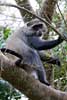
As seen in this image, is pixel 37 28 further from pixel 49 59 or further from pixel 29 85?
pixel 29 85

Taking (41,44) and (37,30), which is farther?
(37,30)

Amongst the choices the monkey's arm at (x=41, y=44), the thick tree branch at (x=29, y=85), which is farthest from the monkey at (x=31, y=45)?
the thick tree branch at (x=29, y=85)

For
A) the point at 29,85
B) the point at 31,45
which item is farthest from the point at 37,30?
the point at 29,85

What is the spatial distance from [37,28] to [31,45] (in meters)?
0.28

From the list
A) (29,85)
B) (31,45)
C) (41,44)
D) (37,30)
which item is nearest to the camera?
(29,85)

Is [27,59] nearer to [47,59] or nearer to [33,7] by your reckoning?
[47,59]

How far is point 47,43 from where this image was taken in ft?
10.5

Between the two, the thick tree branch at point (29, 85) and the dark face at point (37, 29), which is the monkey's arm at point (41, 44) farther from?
the thick tree branch at point (29, 85)

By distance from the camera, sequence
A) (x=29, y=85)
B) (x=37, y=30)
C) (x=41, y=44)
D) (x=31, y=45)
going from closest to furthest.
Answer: (x=29, y=85) → (x=41, y=44) → (x=31, y=45) → (x=37, y=30)

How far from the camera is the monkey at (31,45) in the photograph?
3184 millimetres

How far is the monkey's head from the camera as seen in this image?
3.56m

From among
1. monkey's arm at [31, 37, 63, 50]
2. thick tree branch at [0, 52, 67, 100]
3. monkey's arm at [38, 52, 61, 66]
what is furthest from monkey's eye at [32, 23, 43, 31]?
thick tree branch at [0, 52, 67, 100]

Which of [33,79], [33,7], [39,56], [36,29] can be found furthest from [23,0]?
[33,79]

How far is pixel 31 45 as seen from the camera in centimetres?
349
